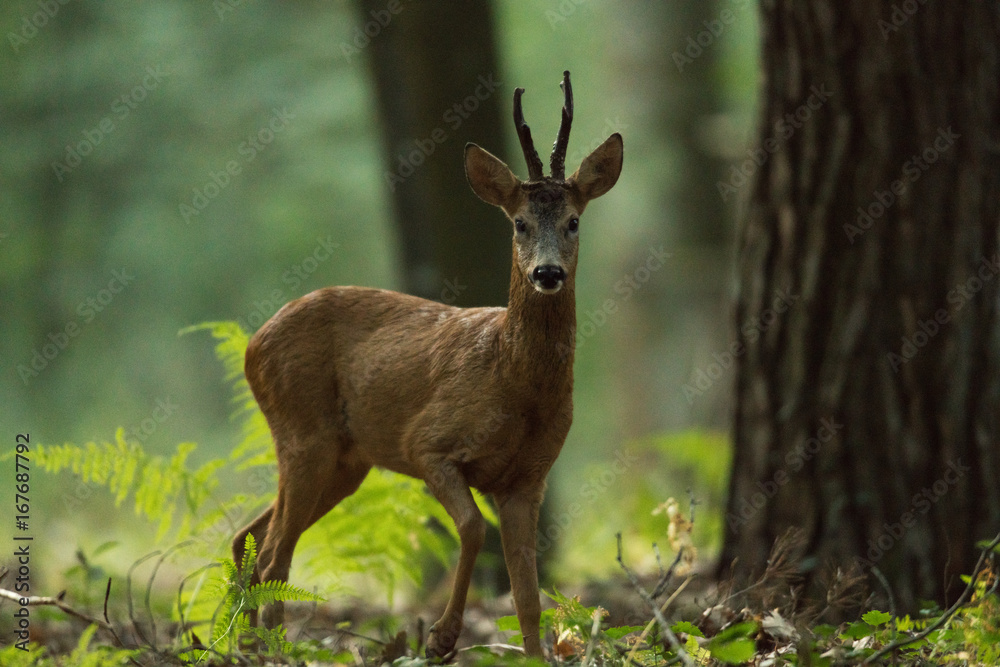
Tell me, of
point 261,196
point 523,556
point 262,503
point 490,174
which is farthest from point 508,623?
point 261,196

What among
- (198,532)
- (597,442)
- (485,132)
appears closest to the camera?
(198,532)

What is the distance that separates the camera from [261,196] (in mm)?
18469

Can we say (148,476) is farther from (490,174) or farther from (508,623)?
(490,174)

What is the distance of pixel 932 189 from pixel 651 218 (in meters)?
7.89

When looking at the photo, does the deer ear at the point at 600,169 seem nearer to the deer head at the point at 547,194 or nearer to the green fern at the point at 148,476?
the deer head at the point at 547,194

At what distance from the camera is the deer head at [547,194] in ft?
12.6

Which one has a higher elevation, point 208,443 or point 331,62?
point 331,62

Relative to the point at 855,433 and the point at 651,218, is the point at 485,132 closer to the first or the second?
the point at 855,433

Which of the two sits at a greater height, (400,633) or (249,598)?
(249,598)

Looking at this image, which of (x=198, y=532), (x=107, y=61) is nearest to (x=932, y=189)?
(x=198, y=532)

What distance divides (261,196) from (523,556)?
612 inches

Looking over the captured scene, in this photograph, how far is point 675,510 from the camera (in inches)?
165

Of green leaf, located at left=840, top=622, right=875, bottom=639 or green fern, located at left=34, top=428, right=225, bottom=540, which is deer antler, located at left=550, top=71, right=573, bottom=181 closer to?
green leaf, located at left=840, top=622, right=875, bottom=639

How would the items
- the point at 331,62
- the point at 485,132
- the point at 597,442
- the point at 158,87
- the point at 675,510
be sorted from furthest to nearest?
1. the point at 597,442
2. the point at 158,87
3. the point at 331,62
4. the point at 485,132
5. the point at 675,510
